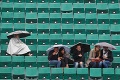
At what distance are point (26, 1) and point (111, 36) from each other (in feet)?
5.77

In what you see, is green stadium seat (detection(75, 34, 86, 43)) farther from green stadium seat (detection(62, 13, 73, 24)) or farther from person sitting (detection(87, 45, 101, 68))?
person sitting (detection(87, 45, 101, 68))

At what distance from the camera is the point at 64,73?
18.7 ft

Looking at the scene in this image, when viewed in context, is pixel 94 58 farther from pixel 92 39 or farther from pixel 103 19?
pixel 103 19

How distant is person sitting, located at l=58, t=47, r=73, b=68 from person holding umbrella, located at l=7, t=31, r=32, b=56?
527 mm

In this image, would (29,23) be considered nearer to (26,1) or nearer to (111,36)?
(26,1)

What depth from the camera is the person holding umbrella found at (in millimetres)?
6191

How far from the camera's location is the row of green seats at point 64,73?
18.7ft

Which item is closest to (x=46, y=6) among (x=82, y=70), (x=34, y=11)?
(x=34, y=11)

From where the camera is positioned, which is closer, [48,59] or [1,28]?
[48,59]

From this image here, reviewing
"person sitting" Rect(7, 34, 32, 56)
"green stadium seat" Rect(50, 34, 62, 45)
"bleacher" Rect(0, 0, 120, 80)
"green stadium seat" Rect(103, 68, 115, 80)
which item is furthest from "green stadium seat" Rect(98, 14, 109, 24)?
"green stadium seat" Rect(103, 68, 115, 80)

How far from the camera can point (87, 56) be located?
6320 mm

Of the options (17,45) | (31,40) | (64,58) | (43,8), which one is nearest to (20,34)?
(17,45)

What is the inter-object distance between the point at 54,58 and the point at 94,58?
1.72ft

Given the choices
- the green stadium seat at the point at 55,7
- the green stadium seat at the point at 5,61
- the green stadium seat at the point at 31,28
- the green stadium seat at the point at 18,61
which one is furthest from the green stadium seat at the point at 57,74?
the green stadium seat at the point at 55,7
